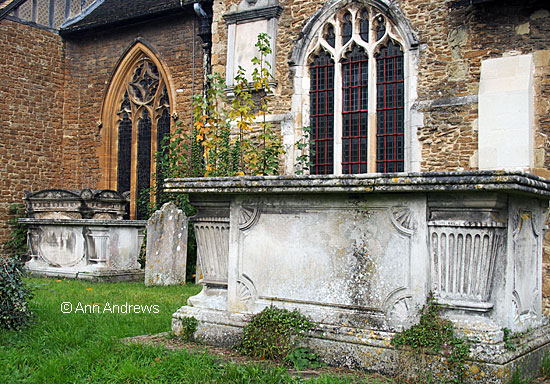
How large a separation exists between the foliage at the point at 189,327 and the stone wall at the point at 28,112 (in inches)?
464

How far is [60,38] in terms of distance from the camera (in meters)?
17.5

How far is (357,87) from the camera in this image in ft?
37.8

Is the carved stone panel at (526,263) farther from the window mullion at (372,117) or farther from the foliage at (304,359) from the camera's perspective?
the window mullion at (372,117)

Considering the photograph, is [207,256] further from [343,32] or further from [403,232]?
Answer: [343,32]

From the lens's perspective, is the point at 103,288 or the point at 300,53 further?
the point at 300,53

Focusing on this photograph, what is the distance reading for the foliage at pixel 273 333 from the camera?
16.3 ft

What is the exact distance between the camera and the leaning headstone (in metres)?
11.4

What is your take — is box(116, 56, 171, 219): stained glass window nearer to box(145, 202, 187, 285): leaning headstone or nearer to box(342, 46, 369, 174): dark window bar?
box(145, 202, 187, 285): leaning headstone

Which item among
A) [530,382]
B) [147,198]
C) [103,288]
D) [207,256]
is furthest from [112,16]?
[530,382]

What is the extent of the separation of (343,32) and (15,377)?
29.8 feet

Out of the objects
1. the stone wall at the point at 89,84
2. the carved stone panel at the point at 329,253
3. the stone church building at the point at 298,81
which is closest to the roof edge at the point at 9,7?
the stone church building at the point at 298,81

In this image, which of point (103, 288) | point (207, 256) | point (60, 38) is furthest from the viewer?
point (60, 38)

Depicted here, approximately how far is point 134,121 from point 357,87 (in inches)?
306

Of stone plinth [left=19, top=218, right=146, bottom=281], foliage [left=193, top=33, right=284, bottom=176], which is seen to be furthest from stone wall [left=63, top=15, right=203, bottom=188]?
foliage [left=193, top=33, right=284, bottom=176]
